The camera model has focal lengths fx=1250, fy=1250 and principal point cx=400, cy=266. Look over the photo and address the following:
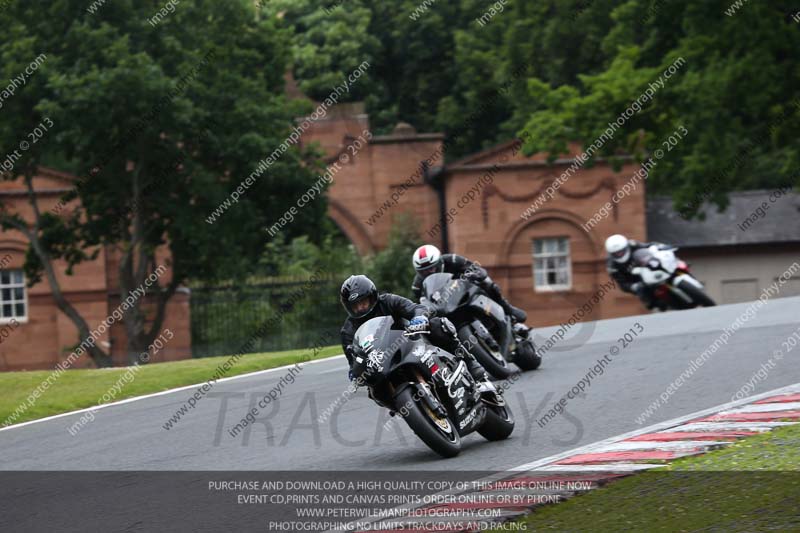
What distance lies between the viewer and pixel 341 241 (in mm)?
42594

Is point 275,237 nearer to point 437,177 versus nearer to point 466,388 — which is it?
point 437,177

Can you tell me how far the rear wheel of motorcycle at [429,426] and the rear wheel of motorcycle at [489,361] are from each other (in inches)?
121

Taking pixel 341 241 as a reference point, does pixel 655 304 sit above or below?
below

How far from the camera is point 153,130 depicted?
2761cm

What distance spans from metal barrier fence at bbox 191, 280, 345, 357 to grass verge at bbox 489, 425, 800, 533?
77.7ft

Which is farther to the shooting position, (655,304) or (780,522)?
(655,304)

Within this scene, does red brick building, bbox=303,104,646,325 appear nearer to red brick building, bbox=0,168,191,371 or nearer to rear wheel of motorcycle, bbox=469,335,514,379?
red brick building, bbox=0,168,191,371

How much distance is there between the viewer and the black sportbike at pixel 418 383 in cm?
902

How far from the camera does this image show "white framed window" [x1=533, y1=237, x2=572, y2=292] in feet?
126

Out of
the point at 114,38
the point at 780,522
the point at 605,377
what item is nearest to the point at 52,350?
the point at 114,38

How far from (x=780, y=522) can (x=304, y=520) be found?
281 centimetres

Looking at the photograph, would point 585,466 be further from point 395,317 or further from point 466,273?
point 466,273

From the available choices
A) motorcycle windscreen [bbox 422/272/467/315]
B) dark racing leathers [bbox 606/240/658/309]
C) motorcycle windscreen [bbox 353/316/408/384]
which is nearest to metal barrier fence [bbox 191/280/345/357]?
dark racing leathers [bbox 606/240/658/309]

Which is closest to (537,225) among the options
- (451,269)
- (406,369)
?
(451,269)
